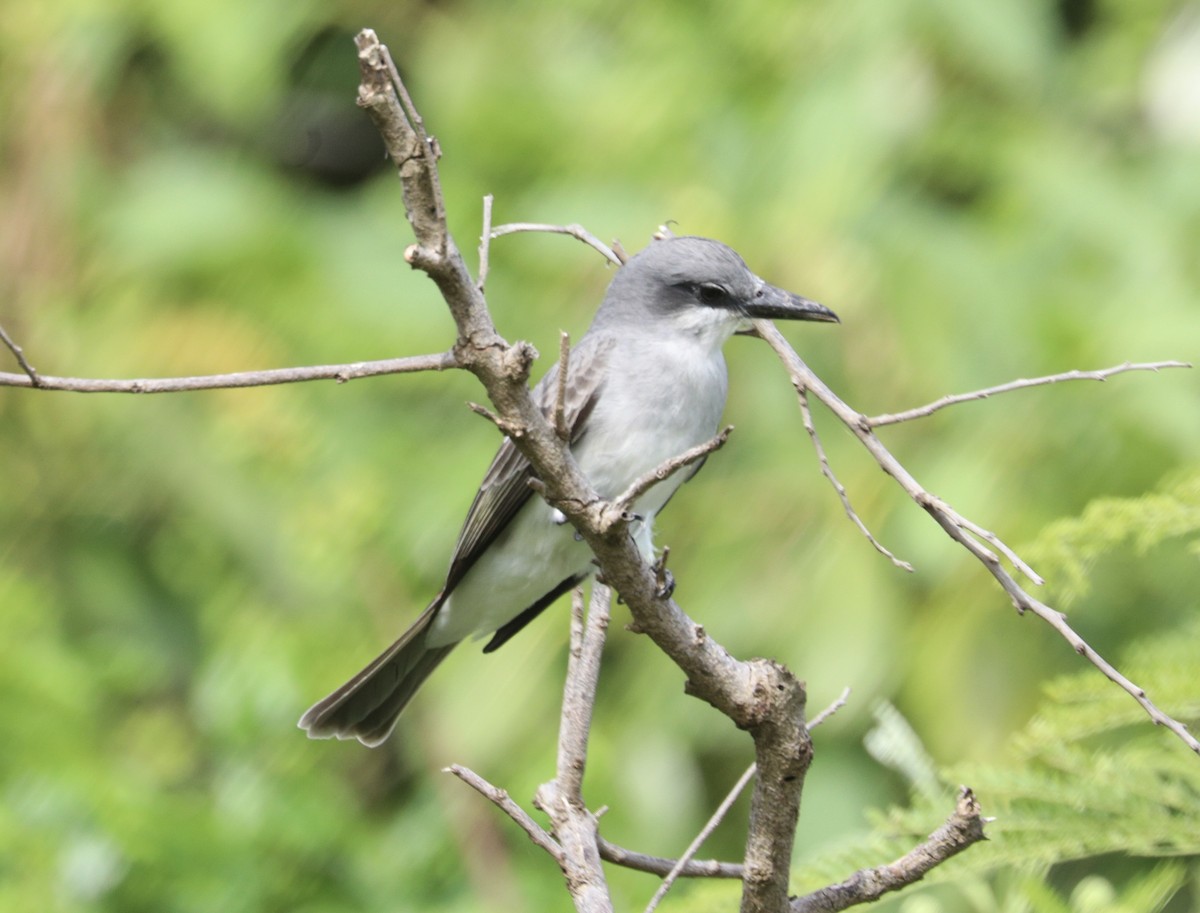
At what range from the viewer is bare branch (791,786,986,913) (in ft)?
6.43

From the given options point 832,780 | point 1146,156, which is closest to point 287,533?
point 832,780

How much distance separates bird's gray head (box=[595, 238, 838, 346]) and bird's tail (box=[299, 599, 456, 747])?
0.76 metres

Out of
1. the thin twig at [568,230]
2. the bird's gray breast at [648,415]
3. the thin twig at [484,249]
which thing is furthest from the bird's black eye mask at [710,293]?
the thin twig at [484,249]

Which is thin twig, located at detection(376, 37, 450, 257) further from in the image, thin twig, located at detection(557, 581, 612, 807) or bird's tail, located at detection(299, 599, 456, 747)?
bird's tail, located at detection(299, 599, 456, 747)

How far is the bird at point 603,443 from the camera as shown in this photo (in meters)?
3.28

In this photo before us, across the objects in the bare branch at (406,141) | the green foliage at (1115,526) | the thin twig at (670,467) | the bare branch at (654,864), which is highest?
the green foliage at (1115,526)

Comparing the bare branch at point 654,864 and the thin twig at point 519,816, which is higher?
the bare branch at point 654,864

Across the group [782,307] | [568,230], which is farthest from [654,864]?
[782,307]

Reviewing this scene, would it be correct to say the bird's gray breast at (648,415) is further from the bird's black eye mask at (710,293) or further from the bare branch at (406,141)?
the bare branch at (406,141)

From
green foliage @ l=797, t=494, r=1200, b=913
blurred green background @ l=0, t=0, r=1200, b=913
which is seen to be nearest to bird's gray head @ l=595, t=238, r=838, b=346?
green foliage @ l=797, t=494, r=1200, b=913

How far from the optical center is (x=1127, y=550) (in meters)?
4.23

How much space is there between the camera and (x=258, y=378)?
186 cm

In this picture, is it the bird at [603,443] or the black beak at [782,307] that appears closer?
the black beak at [782,307]

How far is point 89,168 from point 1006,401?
331 centimetres
